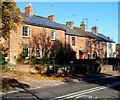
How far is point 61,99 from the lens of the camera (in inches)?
363

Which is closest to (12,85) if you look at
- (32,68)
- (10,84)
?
(10,84)

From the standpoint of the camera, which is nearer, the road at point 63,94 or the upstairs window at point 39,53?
the road at point 63,94

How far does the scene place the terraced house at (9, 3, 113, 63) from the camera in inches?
880

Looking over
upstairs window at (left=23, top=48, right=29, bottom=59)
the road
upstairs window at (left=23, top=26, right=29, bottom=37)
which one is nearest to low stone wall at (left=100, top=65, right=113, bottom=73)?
upstairs window at (left=23, top=48, right=29, bottom=59)

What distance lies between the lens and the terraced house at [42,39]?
22359 millimetres

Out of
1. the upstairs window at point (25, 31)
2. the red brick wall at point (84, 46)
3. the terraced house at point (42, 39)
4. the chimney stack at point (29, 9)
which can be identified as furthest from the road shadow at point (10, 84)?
the red brick wall at point (84, 46)

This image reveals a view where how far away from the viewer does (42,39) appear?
84.4 feet

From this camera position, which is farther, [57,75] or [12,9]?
[57,75]

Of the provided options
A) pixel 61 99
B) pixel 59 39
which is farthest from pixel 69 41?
pixel 61 99

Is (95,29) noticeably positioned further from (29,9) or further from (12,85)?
(12,85)

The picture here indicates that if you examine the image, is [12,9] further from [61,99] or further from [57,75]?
[57,75]

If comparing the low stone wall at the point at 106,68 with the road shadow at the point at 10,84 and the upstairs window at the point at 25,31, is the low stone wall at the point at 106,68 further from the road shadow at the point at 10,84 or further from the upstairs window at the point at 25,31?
the road shadow at the point at 10,84

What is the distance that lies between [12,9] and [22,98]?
767 centimetres

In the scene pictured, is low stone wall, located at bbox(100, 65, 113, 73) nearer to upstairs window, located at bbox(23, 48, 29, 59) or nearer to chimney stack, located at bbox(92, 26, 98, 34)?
upstairs window, located at bbox(23, 48, 29, 59)
